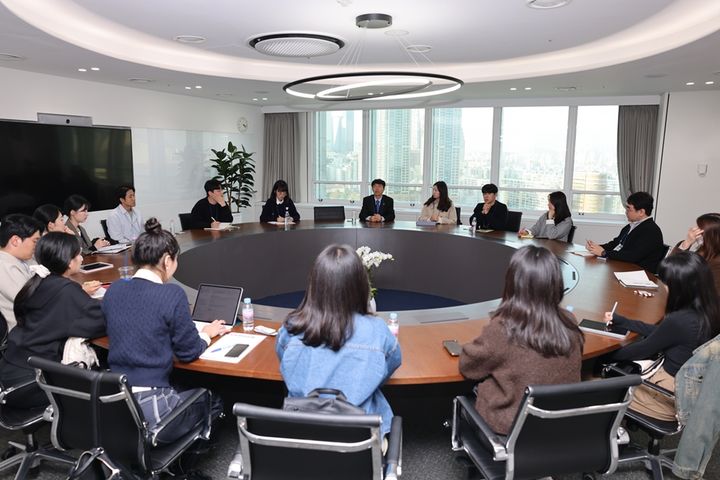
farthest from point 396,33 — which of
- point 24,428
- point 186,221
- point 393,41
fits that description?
point 24,428

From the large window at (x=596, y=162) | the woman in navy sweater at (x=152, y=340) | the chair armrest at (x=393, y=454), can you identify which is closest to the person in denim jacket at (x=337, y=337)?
the chair armrest at (x=393, y=454)

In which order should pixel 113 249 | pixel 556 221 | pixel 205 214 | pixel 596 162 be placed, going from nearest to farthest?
pixel 113 249 < pixel 556 221 < pixel 205 214 < pixel 596 162

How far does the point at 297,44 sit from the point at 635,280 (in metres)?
3.26

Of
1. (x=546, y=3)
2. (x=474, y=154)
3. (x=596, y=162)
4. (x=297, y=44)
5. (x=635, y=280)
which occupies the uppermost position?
(x=546, y=3)

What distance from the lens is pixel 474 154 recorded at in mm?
8641

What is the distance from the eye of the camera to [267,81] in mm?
6219

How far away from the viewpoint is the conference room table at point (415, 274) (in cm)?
232

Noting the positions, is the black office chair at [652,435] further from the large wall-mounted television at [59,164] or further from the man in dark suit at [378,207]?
the large wall-mounted television at [59,164]

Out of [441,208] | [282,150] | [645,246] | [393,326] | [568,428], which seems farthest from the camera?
[282,150]

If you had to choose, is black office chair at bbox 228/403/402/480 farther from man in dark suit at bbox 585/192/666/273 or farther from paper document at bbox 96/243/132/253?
man in dark suit at bbox 585/192/666/273

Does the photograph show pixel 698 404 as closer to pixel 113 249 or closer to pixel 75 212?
pixel 113 249

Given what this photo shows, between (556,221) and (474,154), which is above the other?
(474,154)

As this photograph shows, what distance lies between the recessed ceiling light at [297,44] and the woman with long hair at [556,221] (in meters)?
2.87

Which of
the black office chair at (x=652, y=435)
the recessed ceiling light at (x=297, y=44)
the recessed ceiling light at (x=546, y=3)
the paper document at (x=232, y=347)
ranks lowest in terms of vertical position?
the black office chair at (x=652, y=435)
